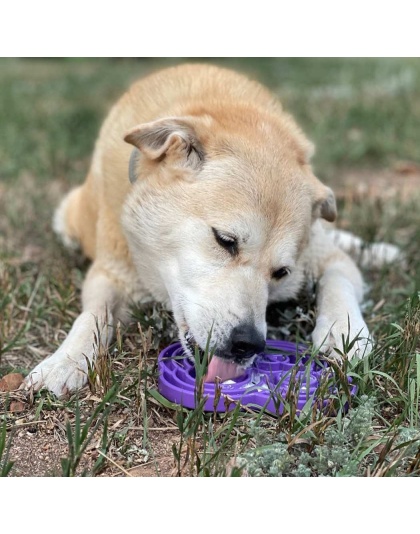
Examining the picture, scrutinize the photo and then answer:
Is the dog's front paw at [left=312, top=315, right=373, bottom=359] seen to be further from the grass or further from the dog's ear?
the dog's ear

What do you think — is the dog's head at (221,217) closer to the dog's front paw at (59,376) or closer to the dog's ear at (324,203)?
the dog's ear at (324,203)

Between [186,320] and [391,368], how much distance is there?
2.98ft

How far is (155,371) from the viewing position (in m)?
3.07

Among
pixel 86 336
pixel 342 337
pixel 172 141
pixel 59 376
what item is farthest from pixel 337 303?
pixel 59 376

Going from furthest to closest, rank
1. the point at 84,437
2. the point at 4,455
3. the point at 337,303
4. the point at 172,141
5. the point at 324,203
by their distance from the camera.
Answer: the point at 324,203 < the point at 337,303 < the point at 172,141 < the point at 4,455 < the point at 84,437

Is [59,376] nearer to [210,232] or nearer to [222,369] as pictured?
[222,369]

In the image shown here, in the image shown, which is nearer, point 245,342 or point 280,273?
point 245,342

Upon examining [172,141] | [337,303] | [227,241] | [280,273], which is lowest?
[337,303]

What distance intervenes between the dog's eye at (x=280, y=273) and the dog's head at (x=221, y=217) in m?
0.01

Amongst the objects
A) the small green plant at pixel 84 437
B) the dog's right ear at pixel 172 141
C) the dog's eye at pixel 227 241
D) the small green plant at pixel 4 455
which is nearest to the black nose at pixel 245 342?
the dog's eye at pixel 227 241

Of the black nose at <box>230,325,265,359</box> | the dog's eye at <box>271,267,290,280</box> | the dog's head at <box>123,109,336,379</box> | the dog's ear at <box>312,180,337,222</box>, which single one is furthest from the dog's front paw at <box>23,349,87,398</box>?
the dog's ear at <box>312,180,337,222</box>

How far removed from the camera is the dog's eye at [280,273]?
3.23 metres

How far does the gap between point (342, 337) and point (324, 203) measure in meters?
0.84

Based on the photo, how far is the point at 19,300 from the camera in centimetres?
383
